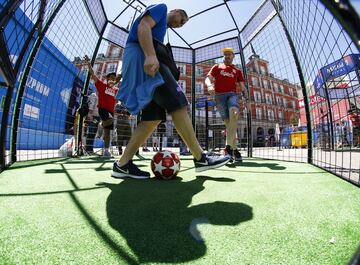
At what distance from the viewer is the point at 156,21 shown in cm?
228

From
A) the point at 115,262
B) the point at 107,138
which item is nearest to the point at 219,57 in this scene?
the point at 107,138

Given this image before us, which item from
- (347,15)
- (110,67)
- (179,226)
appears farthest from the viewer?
(110,67)

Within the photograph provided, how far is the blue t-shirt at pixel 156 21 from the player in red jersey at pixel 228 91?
226 centimetres

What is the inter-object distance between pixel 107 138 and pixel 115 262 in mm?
5613

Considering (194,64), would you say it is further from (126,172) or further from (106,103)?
(126,172)

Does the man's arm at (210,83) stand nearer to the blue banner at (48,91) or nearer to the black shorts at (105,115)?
the black shorts at (105,115)

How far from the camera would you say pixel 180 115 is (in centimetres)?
246

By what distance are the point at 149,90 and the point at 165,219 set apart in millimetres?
1330

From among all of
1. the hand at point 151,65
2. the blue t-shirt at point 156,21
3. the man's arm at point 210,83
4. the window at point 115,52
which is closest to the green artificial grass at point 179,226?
the hand at point 151,65

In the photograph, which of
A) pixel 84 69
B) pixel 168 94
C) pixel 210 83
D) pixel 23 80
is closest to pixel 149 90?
pixel 168 94

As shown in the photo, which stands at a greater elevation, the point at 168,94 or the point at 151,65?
the point at 151,65

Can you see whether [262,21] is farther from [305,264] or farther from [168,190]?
[305,264]

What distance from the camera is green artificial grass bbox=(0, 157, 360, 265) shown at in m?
0.82

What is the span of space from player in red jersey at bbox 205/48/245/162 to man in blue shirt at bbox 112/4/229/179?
200 centimetres
